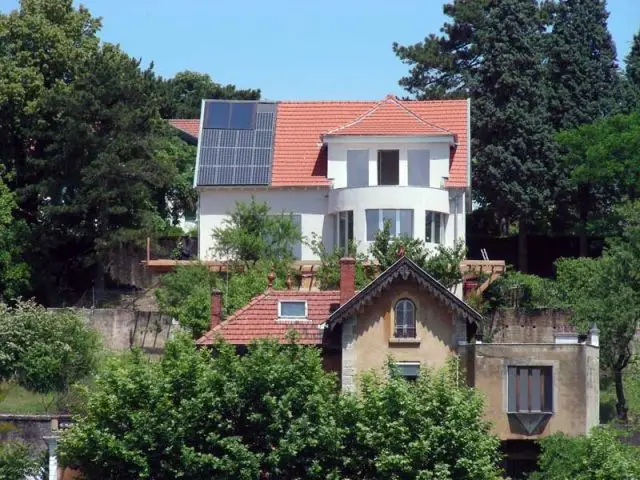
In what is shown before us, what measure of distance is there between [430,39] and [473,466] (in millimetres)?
32909

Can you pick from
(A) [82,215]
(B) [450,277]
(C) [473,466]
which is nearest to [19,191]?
(A) [82,215]

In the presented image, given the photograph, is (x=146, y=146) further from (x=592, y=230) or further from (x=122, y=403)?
(x=122, y=403)

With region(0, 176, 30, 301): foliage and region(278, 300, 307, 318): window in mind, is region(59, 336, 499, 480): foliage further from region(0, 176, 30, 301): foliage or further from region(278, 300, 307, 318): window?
region(0, 176, 30, 301): foliage

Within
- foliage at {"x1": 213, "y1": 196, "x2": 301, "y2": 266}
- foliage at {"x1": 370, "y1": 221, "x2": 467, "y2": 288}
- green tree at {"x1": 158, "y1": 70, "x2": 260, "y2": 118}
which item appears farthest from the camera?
green tree at {"x1": 158, "y1": 70, "x2": 260, "y2": 118}

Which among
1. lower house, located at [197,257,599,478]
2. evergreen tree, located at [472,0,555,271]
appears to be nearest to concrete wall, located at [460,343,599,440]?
lower house, located at [197,257,599,478]

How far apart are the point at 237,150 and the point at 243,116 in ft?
7.30

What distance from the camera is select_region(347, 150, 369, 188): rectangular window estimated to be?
60.3m

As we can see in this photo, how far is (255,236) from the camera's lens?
58.0 m

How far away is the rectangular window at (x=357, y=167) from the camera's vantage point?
60.3 meters

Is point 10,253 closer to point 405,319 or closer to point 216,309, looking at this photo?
point 216,309

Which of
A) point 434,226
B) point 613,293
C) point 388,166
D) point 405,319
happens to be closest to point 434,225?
point 434,226

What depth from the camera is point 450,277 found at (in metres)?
54.8

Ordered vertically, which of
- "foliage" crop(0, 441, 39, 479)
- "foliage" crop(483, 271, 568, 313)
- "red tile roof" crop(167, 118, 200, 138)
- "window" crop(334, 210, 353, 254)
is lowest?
"foliage" crop(0, 441, 39, 479)

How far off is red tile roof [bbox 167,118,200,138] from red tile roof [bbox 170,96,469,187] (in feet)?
41.4
